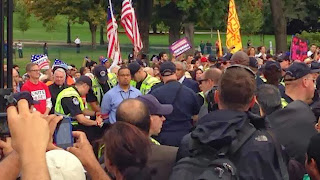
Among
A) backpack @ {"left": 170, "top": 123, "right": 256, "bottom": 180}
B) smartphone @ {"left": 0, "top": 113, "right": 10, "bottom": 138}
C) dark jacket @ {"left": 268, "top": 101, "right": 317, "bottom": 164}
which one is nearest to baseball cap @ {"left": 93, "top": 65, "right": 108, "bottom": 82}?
dark jacket @ {"left": 268, "top": 101, "right": 317, "bottom": 164}

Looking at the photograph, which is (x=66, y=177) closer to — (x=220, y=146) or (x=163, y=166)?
(x=220, y=146)

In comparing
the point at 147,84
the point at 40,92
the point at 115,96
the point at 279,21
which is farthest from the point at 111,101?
the point at 279,21

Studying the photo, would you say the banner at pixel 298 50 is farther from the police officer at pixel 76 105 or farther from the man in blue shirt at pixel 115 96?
the police officer at pixel 76 105

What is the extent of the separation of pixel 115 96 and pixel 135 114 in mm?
5194

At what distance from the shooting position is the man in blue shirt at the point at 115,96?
10.1 m

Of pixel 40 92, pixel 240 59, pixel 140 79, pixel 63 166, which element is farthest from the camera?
pixel 140 79

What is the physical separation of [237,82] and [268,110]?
7.49ft

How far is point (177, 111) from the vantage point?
8828 mm

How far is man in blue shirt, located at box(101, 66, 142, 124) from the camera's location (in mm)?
10070

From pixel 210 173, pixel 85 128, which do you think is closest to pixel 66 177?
pixel 210 173

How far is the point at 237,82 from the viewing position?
166 inches

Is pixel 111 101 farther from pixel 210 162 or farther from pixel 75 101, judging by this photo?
pixel 210 162

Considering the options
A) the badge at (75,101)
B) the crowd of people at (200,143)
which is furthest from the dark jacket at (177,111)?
the crowd of people at (200,143)

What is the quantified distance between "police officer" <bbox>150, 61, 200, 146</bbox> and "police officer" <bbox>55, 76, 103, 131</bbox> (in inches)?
62.7
